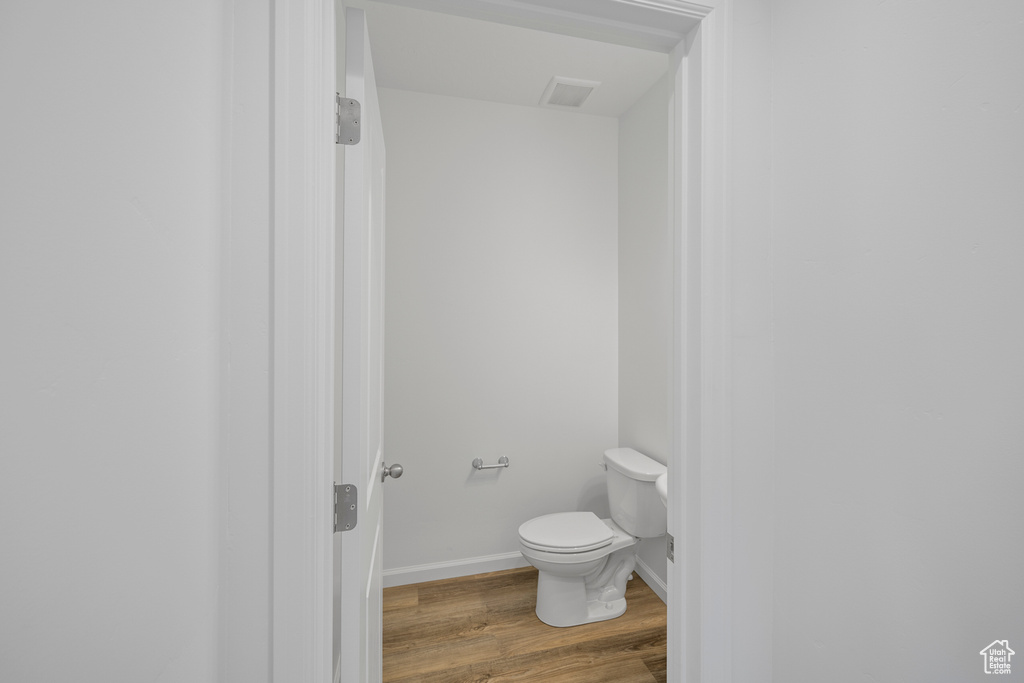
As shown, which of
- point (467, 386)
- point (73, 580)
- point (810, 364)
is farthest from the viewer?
point (467, 386)

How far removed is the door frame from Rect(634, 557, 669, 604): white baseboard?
4.64 ft

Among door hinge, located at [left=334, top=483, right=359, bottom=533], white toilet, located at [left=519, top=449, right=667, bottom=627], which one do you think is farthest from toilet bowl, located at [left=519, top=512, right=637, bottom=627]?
door hinge, located at [left=334, top=483, right=359, bottom=533]

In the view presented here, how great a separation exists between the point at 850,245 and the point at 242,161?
1004 mm

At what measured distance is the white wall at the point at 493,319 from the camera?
91.9 inches

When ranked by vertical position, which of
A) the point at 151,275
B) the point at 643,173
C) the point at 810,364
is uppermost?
the point at 643,173

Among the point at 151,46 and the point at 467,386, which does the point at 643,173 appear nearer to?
the point at 467,386

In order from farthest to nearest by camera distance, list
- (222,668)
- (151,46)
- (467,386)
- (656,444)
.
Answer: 1. (467,386)
2. (656,444)
3. (222,668)
4. (151,46)

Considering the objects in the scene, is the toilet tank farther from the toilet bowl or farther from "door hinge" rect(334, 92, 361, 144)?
"door hinge" rect(334, 92, 361, 144)

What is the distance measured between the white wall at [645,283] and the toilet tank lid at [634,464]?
0.06 m

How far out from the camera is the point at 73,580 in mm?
386

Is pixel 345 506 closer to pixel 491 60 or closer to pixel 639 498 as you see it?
pixel 639 498

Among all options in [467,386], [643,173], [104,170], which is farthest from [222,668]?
[643,173]

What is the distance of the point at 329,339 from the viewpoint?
30.3 inches

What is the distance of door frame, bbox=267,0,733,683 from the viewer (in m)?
0.72
